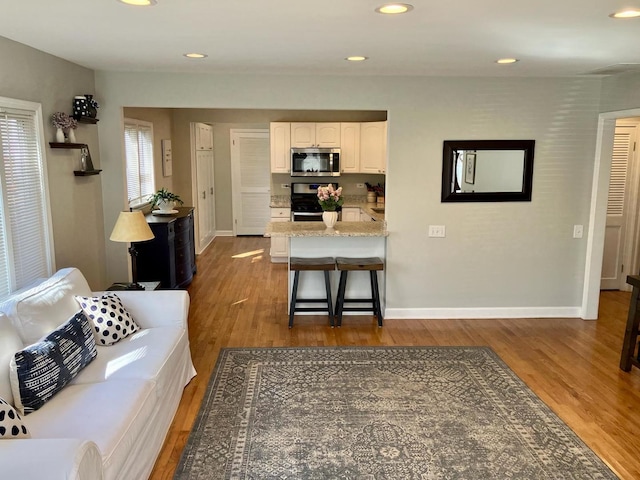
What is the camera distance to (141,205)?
257 inches

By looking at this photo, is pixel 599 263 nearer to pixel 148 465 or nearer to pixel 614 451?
pixel 614 451

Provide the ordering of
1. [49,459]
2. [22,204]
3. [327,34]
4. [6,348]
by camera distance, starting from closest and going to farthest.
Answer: [49,459]
[6,348]
[327,34]
[22,204]

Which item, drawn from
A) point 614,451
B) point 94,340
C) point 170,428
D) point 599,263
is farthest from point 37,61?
point 599,263

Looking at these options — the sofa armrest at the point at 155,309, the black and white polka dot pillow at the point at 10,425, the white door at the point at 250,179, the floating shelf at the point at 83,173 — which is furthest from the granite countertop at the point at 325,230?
the white door at the point at 250,179

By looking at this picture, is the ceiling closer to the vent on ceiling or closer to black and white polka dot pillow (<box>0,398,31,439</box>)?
the vent on ceiling

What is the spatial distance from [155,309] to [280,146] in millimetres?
4451

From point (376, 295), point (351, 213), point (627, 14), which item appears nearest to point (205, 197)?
point (351, 213)

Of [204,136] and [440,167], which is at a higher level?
[204,136]

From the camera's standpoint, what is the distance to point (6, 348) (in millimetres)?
2508

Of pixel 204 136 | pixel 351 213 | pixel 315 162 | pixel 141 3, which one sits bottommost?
pixel 351 213

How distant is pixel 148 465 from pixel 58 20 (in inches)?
95.8

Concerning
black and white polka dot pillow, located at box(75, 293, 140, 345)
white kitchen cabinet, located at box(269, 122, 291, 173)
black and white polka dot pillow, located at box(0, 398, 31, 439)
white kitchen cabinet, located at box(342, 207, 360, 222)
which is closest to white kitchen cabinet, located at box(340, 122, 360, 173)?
white kitchen cabinet, located at box(342, 207, 360, 222)

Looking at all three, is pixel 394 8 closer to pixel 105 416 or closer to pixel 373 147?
pixel 105 416

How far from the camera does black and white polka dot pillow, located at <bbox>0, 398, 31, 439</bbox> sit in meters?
1.99
